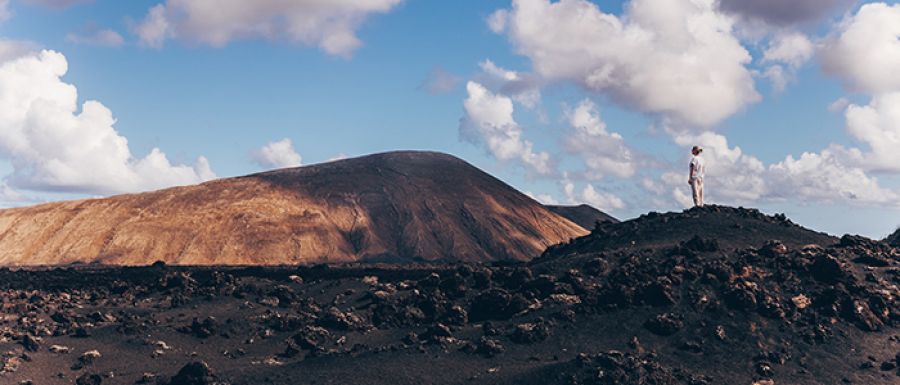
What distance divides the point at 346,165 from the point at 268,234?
2891 cm

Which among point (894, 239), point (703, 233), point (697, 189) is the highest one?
point (697, 189)

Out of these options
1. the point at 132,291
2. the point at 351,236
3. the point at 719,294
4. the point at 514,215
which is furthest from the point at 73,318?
the point at 514,215

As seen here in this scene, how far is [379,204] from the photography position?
320ft

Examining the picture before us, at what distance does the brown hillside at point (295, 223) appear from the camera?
82312 mm

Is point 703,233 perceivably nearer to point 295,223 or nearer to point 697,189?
point 697,189

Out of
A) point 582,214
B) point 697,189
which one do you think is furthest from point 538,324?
point 582,214

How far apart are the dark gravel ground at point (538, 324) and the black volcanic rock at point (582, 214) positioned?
3647 inches

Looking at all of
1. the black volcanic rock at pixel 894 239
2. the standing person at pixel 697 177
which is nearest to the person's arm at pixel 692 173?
the standing person at pixel 697 177

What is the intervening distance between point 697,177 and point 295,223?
5979 cm

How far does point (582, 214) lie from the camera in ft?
440

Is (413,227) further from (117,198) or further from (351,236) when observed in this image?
(117,198)

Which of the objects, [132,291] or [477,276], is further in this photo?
[132,291]

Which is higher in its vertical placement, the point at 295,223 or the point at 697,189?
the point at 295,223

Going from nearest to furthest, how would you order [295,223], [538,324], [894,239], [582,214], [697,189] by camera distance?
[538,324] → [697,189] → [894,239] → [295,223] → [582,214]
